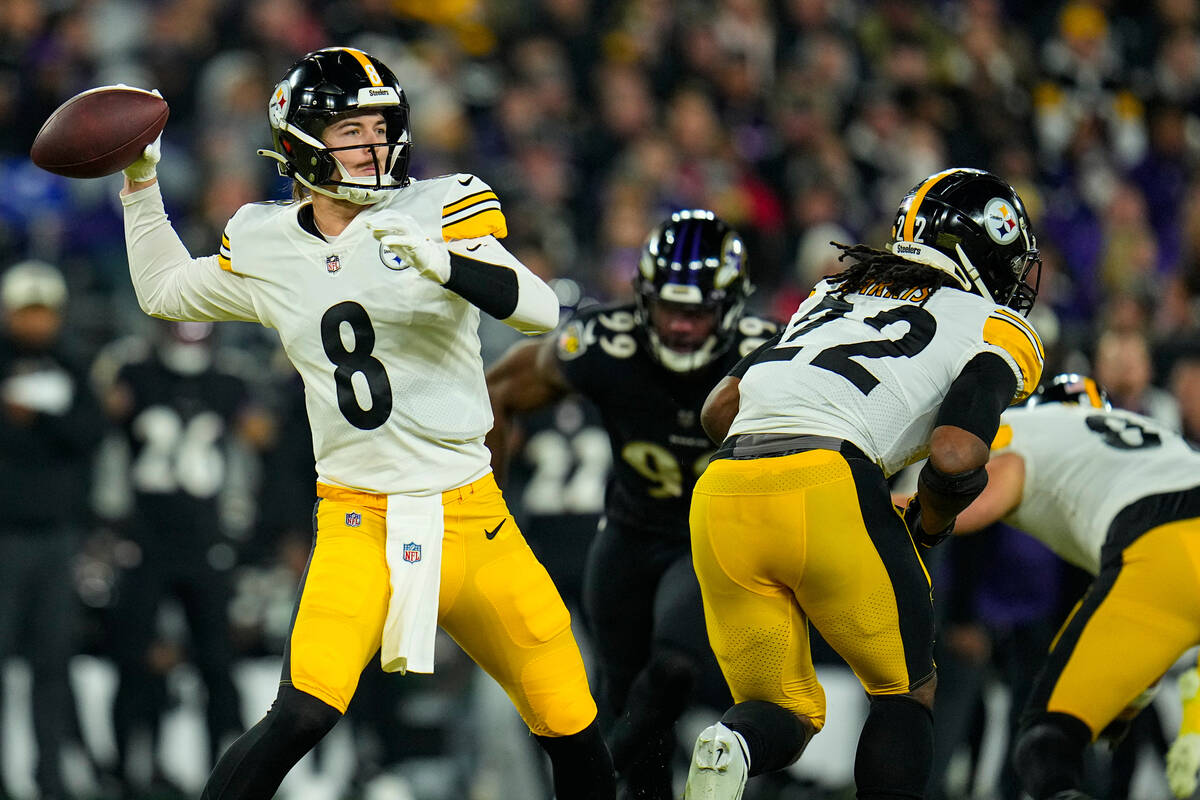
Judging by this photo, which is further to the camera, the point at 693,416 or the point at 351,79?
the point at 693,416

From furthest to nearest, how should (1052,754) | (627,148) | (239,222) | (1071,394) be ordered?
(627,148), (1071,394), (1052,754), (239,222)

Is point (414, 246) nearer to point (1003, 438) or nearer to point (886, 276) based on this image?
point (886, 276)

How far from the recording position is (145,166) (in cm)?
414

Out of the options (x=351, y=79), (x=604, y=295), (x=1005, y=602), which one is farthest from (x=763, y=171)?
(x=351, y=79)

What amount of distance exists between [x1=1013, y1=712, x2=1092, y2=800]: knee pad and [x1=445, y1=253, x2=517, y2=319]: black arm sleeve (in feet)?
6.46

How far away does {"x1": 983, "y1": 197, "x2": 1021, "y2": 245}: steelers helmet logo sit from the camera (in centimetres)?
407

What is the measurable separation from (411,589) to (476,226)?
0.88 meters

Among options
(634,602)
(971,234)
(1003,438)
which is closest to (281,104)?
(971,234)

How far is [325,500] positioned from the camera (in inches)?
157

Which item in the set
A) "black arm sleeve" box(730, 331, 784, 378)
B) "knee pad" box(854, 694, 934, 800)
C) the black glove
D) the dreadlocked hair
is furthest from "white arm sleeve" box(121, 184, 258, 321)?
"knee pad" box(854, 694, 934, 800)

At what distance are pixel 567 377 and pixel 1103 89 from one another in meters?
7.74

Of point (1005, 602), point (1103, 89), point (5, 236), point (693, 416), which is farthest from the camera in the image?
point (1103, 89)

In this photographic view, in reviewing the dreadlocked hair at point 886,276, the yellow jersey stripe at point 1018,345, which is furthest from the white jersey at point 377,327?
the yellow jersey stripe at point 1018,345

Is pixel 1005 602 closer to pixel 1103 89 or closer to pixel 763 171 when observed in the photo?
pixel 763 171
